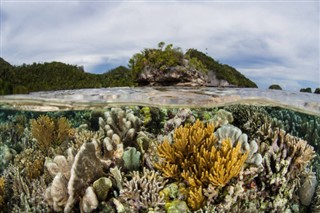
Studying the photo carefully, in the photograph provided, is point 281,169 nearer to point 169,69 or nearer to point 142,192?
Result: point 142,192

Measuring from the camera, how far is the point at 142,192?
225 inches

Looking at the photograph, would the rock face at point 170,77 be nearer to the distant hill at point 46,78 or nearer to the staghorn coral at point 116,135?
the distant hill at point 46,78

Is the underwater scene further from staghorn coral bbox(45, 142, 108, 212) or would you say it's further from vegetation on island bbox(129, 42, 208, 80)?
vegetation on island bbox(129, 42, 208, 80)

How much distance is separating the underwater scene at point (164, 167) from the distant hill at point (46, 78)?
8.67 ft

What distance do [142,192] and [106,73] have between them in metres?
10.3

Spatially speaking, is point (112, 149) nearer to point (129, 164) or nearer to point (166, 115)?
point (129, 164)

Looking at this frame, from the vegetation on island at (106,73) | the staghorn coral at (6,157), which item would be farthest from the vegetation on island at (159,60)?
the staghorn coral at (6,157)

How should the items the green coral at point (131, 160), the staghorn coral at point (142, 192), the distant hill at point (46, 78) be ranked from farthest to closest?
the distant hill at point (46, 78) < the green coral at point (131, 160) < the staghorn coral at point (142, 192)

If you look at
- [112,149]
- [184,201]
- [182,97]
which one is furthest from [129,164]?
[182,97]

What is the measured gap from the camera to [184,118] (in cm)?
784

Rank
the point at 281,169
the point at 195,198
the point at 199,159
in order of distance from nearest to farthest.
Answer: the point at 199,159 → the point at 195,198 → the point at 281,169

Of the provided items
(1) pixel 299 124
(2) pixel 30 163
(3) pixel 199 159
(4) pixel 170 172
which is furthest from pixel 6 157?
(1) pixel 299 124

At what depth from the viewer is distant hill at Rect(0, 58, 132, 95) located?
10.7m

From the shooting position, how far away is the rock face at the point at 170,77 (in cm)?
1508
